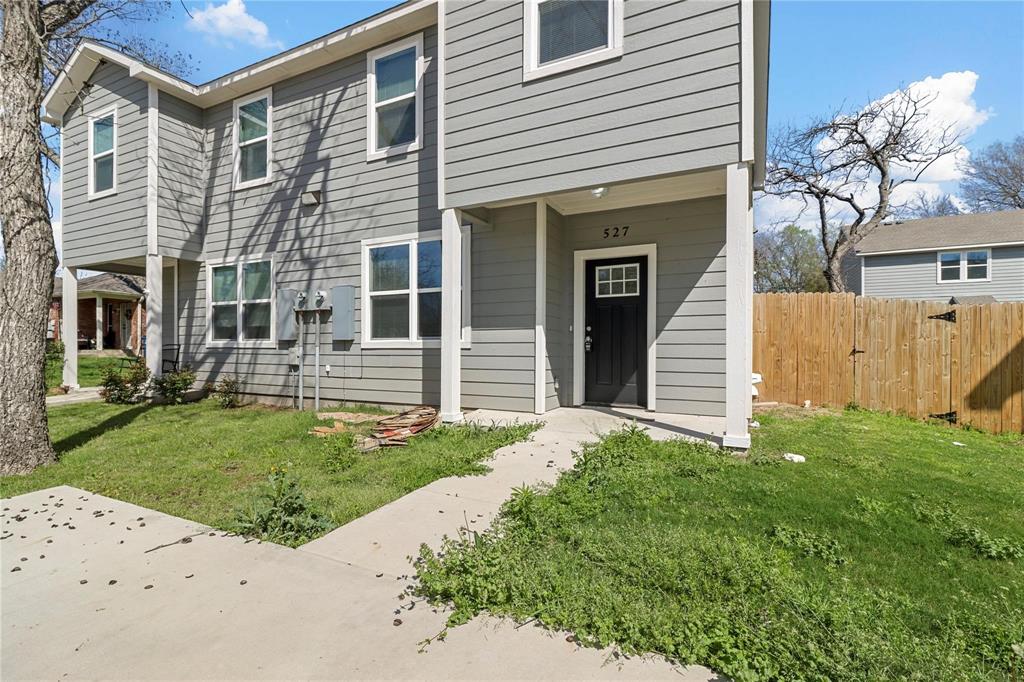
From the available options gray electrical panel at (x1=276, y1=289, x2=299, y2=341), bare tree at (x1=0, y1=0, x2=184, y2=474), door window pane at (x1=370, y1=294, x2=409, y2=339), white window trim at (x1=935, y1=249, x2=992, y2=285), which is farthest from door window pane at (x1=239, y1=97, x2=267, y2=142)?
white window trim at (x1=935, y1=249, x2=992, y2=285)

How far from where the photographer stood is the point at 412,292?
22.0 ft

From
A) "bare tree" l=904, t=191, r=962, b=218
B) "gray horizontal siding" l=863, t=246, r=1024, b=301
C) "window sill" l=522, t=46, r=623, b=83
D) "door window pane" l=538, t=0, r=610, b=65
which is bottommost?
"gray horizontal siding" l=863, t=246, r=1024, b=301

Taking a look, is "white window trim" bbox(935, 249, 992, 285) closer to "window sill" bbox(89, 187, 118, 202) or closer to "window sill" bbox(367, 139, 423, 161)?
"window sill" bbox(367, 139, 423, 161)

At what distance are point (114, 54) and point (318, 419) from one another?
26.3 feet

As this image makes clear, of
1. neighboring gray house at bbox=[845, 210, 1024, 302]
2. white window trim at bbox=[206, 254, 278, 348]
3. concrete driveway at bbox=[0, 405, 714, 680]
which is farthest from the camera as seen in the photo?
neighboring gray house at bbox=[845, 210, 1024, 302]

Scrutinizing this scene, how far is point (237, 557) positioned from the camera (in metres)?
2.58

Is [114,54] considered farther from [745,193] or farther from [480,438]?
[745,193]

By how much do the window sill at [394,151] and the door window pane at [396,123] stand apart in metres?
0.10

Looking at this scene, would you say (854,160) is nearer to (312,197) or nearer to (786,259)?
(786,259)

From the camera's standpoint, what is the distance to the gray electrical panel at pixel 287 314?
7.64 m

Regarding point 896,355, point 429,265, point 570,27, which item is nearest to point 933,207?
point 896,355

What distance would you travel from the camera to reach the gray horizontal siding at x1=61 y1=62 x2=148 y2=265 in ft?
27.3

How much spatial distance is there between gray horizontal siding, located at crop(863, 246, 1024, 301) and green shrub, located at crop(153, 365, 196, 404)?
68.1 ft

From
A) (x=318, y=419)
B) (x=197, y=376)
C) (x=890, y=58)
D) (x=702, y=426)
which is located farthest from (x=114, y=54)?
(x=890, y=58)
